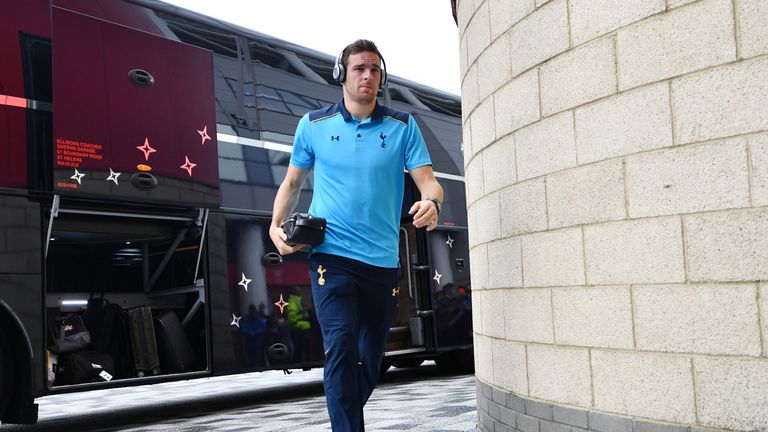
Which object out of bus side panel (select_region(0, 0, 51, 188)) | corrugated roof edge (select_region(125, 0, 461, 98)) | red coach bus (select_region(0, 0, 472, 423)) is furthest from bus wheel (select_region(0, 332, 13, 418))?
corrugated roof edge (select_region(125, 0, 461, 98))

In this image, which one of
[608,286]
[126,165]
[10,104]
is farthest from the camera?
[126,165]

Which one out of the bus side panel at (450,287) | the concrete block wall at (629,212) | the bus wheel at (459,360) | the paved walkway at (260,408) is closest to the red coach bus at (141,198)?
the paved walkway at (260,408)

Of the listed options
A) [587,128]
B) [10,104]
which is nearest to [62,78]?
[10,104]

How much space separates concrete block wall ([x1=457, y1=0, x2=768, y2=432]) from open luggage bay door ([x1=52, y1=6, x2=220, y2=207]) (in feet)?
11.8

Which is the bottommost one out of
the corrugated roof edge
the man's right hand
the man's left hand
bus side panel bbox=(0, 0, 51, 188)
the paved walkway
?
the paved walkway

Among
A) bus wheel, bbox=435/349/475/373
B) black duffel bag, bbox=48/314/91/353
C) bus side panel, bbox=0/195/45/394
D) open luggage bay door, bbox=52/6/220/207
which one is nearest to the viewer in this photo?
bus side panel, bbox=0/195/45/394

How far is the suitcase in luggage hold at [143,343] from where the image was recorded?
7.02 meters

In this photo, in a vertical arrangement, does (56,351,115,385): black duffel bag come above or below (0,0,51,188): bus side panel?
below

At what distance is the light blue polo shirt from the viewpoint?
3619 mm

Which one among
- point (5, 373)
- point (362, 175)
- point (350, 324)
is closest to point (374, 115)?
point (362, 175)

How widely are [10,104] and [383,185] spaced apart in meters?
3.58

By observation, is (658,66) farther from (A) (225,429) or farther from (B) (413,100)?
(B) (413,100)

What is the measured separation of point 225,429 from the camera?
20.1ft

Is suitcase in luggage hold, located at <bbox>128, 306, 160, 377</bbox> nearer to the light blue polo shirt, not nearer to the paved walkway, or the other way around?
the paved walkway
